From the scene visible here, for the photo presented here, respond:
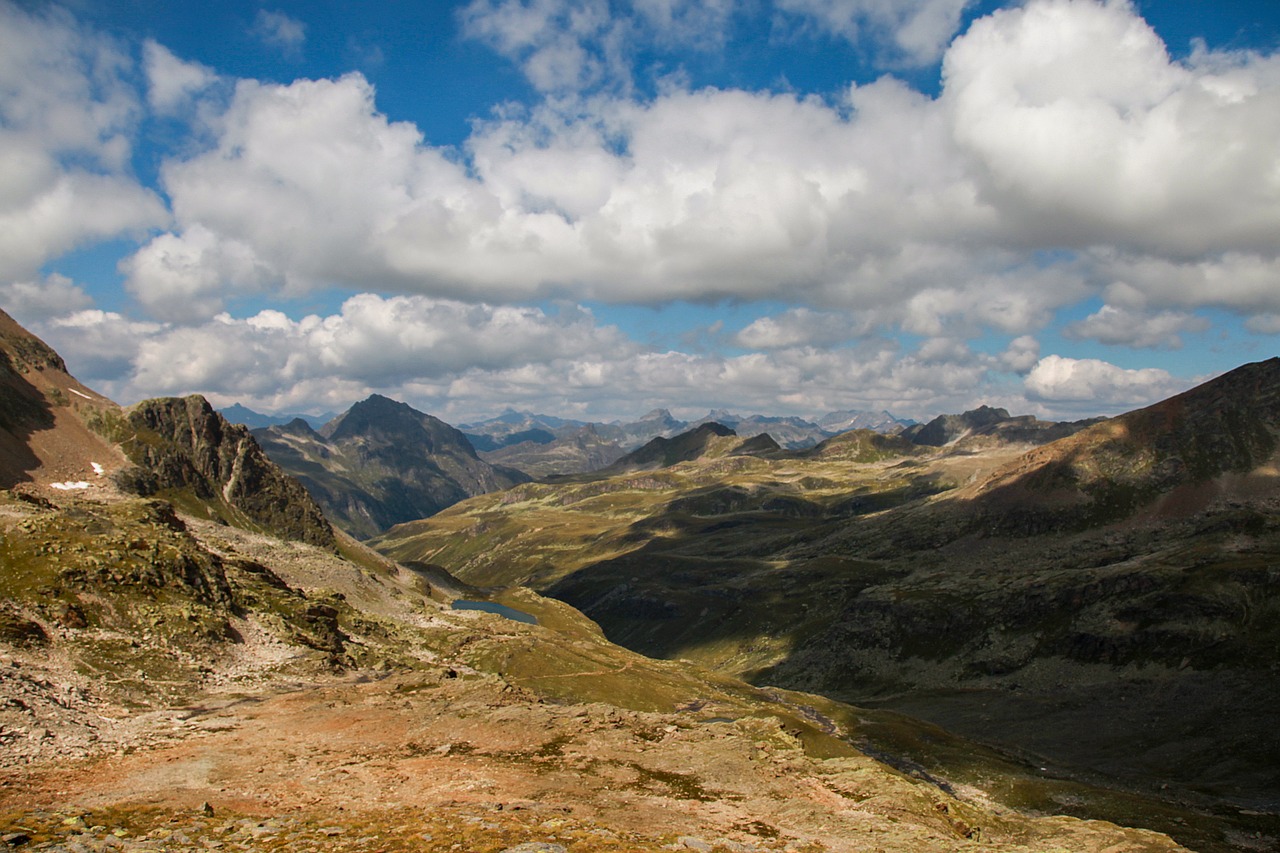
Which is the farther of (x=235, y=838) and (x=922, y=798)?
(x=922, y=798)

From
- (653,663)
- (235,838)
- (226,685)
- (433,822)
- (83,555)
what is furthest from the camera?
(653,663)

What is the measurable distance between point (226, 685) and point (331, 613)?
38726mm

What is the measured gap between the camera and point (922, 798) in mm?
59750

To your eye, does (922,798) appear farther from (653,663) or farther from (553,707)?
(653,663)

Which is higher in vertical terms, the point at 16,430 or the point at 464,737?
the point at 16,430

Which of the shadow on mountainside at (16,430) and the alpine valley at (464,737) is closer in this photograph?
the alpine valley at (464,737)

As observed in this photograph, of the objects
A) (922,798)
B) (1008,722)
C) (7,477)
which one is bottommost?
(1008,722)

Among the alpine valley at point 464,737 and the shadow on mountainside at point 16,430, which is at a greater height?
the shadow on mountainside at point 16,430

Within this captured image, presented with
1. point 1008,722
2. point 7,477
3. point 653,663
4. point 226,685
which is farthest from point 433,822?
point 7,477

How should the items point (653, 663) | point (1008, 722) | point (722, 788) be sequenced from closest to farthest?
point (722, 788)
point (1008, 722)
point (653, 663)

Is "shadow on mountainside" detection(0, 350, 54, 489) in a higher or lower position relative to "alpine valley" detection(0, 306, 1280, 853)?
higher

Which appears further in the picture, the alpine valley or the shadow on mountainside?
the shadow on mountainside

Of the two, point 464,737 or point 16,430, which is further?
point 16,430

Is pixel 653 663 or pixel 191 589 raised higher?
pixel 191 589
